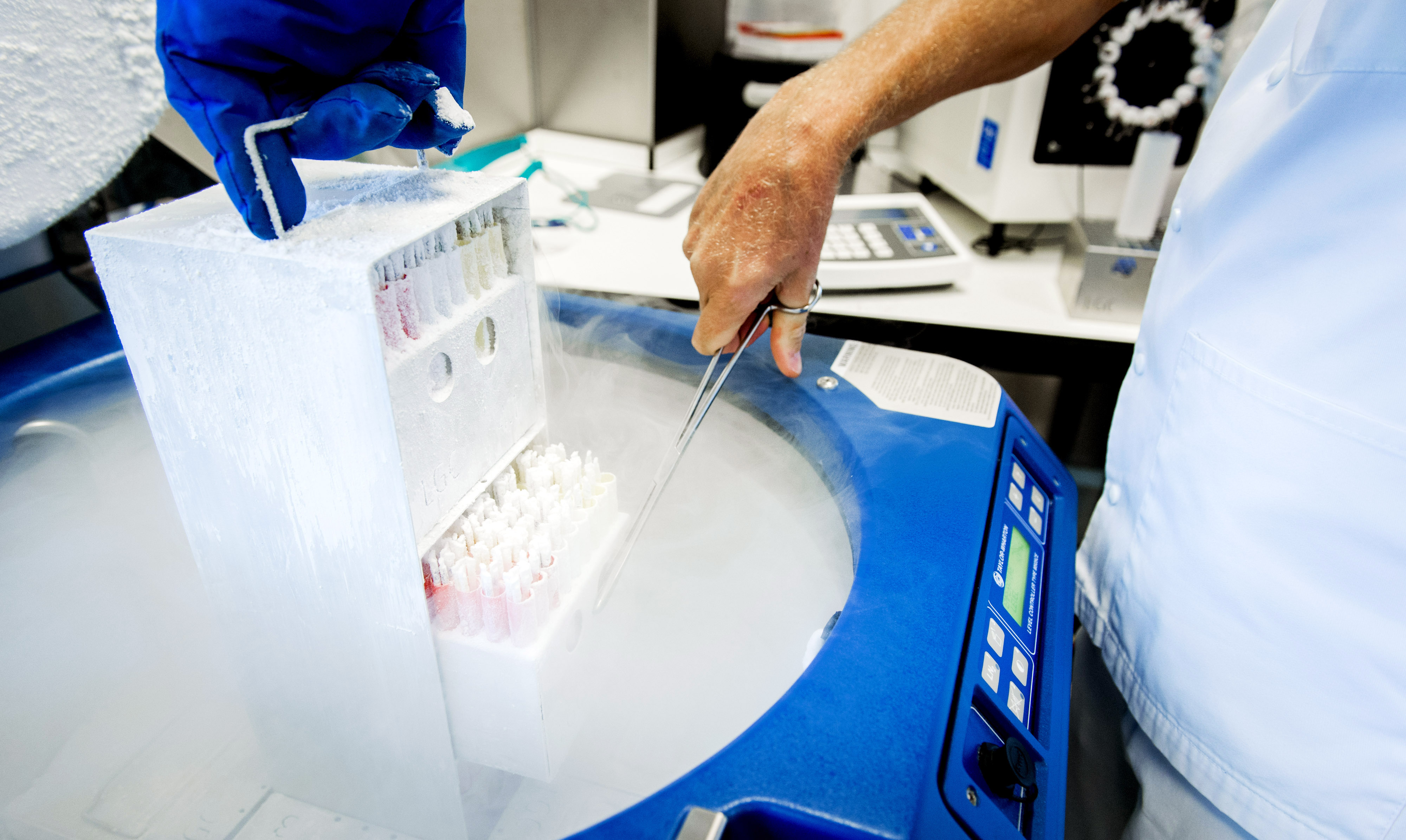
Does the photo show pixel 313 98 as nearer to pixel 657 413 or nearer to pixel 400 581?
pixel 400 581

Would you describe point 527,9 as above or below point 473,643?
above

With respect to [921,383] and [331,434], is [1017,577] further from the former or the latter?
[331,434]

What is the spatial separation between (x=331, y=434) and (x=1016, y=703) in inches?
25.7

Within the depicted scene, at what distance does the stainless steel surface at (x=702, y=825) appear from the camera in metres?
0.54

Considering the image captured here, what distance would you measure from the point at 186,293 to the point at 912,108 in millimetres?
833

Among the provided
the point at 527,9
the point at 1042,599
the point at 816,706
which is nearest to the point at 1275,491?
the point at 1042,599

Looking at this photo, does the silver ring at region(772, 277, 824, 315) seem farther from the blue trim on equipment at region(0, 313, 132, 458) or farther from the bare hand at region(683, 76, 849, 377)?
the blue trim on equipment at region(0, 313, 132, 458)

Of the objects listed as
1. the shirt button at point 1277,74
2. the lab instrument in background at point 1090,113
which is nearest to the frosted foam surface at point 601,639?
the shirt button at point 1277,74

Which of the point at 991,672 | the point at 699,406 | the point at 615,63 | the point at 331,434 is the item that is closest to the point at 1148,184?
the point at 699,406

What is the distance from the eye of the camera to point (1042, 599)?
0.89 meters

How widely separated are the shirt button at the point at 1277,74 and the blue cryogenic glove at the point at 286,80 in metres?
0.84

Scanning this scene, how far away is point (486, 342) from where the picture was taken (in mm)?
747

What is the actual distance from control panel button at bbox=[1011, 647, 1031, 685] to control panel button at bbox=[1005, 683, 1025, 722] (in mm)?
14

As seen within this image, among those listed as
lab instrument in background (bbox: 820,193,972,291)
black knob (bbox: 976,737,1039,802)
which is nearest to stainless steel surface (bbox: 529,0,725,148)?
lab instrument in background (bbox: 820,193,972,291)
